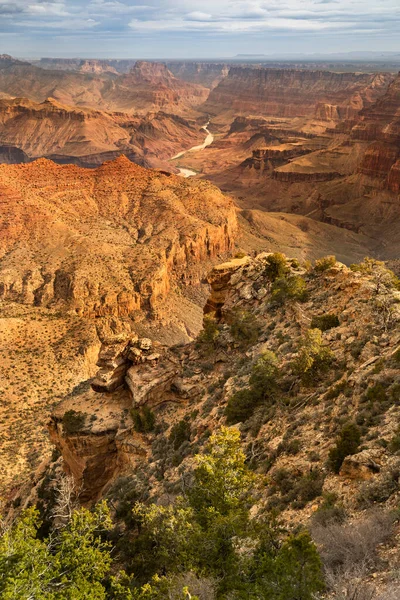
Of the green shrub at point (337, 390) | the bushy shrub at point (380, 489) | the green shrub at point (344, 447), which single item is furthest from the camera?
the green shrub at point (337, 390)

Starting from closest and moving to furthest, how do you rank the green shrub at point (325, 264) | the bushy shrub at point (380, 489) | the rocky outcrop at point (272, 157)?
the bushy shrub at point (380, 489)
the green shrub at point (325, 264)
the rocky outcrop at point (272, 157)

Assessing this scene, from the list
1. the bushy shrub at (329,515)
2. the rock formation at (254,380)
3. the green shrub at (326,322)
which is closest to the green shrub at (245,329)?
the rock formation at (254,380)

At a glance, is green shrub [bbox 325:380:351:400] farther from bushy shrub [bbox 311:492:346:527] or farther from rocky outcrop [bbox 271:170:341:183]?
rocky outcrop [bbox 271:170:341:183]

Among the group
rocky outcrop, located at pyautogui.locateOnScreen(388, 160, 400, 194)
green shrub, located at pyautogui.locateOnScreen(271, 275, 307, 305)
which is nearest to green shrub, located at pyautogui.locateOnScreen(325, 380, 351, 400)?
green shrub, located at pyautogui.locateOnScreen(271, 275, 307, 305)

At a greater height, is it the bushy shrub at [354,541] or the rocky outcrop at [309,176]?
the rocky outcrop at [309,176]

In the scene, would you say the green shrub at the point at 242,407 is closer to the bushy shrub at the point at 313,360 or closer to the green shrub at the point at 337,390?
the bushy shrub at the point at 313,360

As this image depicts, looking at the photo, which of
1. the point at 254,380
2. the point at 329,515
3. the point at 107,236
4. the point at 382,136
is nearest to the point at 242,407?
the point at 254,380
